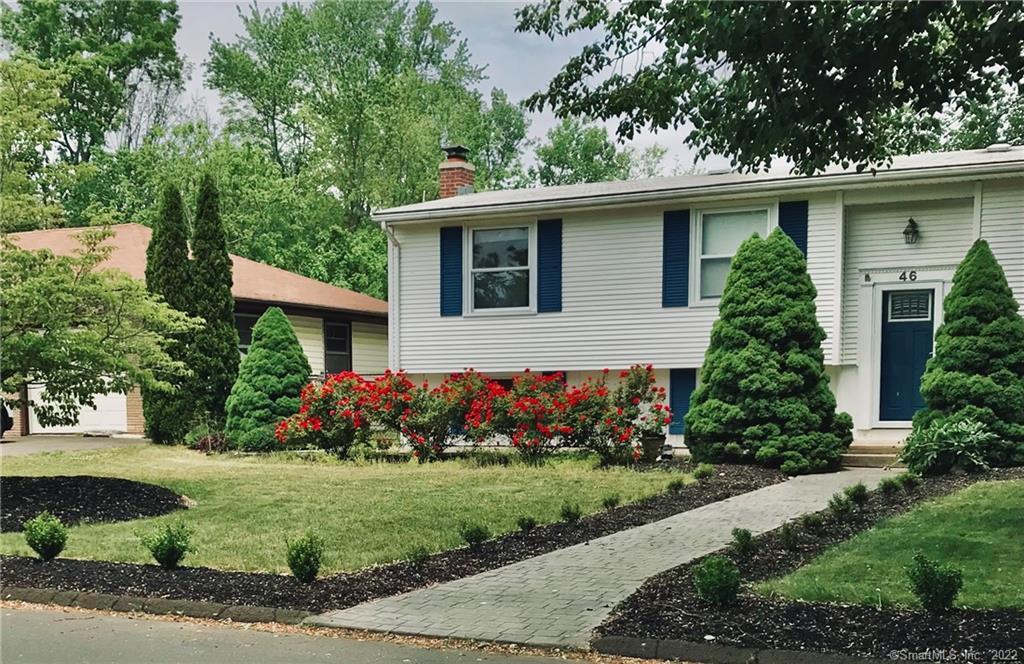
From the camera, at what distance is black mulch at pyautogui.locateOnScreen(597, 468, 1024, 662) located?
14.7ft

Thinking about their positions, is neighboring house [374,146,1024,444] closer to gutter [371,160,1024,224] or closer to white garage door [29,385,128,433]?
gutter [371,160,1024,224]

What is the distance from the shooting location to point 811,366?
39.5ft

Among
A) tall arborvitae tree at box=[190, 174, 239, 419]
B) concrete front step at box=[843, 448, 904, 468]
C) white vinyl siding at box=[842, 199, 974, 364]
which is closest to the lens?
concrete front step at box=[843, 448, 904, 468]

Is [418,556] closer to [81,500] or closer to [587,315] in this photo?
[81,500]

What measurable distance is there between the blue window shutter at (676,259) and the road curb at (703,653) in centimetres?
1094

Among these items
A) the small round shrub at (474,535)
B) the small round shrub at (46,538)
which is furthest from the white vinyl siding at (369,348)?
the small round shrub at (474,535)

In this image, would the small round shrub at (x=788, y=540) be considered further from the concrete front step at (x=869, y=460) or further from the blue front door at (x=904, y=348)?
the blue front door at (x=904, y=348)

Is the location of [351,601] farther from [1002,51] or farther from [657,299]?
[657,299]

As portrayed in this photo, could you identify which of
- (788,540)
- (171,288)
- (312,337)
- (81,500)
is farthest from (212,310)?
(788,540)

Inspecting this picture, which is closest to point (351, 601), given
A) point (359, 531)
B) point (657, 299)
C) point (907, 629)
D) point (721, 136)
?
point (359, 531)

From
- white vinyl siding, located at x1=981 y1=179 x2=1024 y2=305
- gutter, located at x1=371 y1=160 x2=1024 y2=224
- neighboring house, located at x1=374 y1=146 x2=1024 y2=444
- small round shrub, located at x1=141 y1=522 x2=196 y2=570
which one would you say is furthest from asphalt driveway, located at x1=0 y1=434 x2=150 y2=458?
white vinyl siding, located at x1=981 y1=179 x2=1024 y2=305

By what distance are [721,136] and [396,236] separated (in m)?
11.8

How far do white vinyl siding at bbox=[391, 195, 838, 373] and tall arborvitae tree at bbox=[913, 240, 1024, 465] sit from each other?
124 inches

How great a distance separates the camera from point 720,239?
49.8ft
